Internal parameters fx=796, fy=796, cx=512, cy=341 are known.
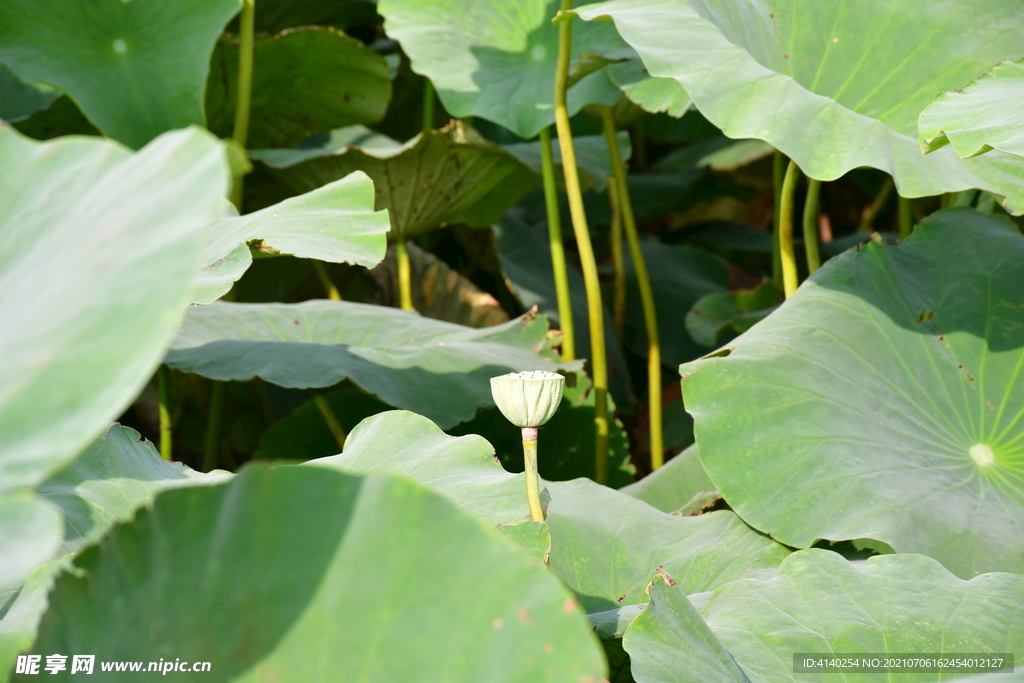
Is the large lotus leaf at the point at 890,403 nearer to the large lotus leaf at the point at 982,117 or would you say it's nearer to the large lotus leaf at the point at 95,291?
the large lotus leaf at the point at 982,117

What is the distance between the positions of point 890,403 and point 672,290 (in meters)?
1.09

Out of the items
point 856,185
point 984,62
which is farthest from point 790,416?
point 856,185

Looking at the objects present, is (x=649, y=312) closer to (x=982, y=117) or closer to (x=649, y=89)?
(x=649, y=89)

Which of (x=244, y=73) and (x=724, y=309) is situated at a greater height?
(x=244, y=73)

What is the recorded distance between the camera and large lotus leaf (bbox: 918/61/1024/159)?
31.2 inches

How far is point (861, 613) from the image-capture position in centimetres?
76

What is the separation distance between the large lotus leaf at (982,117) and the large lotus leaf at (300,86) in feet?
3.72

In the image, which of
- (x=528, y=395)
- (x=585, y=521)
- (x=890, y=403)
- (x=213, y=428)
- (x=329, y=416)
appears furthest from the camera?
(x=213, y=428)

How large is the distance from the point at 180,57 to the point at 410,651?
1301 millimetres

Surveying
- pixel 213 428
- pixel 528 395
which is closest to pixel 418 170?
pixel 213 428

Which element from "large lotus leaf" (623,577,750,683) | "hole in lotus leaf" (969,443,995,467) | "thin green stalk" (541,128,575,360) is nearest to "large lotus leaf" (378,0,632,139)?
"thin green stalk" (541,128,575,360)

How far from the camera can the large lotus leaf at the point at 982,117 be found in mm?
792

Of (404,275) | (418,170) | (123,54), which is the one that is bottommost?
(404,275)

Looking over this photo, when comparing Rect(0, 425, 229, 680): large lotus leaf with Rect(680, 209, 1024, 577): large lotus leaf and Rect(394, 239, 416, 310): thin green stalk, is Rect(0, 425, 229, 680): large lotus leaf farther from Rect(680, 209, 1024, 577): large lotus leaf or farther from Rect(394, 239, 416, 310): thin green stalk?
Rect(394, 239, 416, 310): thin green stalk
